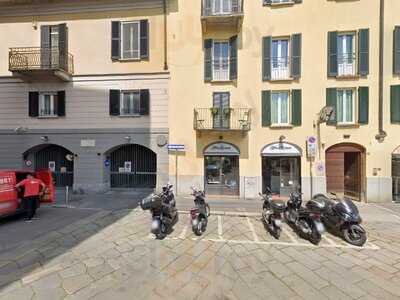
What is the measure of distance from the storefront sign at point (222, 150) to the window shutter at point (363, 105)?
6.28 m

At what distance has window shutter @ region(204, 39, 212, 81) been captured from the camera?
14.6 m

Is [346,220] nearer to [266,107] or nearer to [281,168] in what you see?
[281,168]

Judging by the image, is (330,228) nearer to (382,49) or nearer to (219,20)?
(382,49)

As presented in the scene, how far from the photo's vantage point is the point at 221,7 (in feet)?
47.5

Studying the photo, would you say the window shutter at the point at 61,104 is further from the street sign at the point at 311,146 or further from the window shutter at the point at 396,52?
the window shutter at the point at 396,52

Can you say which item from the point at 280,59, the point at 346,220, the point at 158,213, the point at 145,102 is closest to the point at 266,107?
the point at 280,59

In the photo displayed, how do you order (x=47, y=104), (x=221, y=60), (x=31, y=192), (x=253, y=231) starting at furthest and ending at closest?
1. (x=47, y=104)
2. (x=221, y=60)
3. (x=31, y=192)
4. (x=253, y=231)

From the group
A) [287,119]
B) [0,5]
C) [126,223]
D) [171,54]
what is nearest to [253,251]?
[126,223]

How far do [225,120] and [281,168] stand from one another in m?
3.93

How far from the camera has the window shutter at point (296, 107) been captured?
45.6ft

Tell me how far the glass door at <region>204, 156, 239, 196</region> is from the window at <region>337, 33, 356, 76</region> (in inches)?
279

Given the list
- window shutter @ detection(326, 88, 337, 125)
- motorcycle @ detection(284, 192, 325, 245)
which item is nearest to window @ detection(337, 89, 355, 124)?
window shutter @ detection(326, 88, 337, 125)

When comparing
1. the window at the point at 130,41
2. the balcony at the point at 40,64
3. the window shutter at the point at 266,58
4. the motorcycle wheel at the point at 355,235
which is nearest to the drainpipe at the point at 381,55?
the window shutter at the point at 266,58

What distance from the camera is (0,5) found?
1582 centimetres
